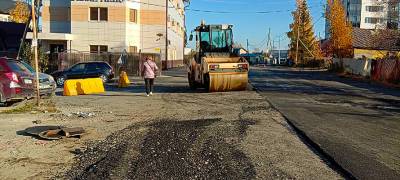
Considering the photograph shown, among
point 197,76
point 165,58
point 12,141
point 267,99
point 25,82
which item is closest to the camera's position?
point 12,141

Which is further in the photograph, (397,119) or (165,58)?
(165,58)

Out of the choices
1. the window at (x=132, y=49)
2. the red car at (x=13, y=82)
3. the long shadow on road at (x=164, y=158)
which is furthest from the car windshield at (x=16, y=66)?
the window at (x=132, y=49)

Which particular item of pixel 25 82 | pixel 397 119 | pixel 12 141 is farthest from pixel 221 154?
pixel 25 82

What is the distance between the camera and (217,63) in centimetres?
2117

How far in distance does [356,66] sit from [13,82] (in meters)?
36.5

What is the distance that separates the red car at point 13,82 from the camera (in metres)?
14.7

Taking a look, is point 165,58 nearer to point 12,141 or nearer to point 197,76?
point 197,76

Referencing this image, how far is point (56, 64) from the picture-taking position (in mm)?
38406

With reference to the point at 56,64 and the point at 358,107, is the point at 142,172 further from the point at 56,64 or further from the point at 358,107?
the point at 56,64

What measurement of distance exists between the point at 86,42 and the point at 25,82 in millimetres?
33360

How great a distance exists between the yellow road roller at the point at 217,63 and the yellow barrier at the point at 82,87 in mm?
4760

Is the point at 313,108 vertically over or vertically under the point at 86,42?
under

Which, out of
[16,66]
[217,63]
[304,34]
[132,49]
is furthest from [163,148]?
[304,34]

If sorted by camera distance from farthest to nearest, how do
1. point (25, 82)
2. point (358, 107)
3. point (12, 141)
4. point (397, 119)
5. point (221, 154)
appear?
point (358, 107) < point (25, 82) < point (397, 119) < point (12, 141) < point (221, 154)
